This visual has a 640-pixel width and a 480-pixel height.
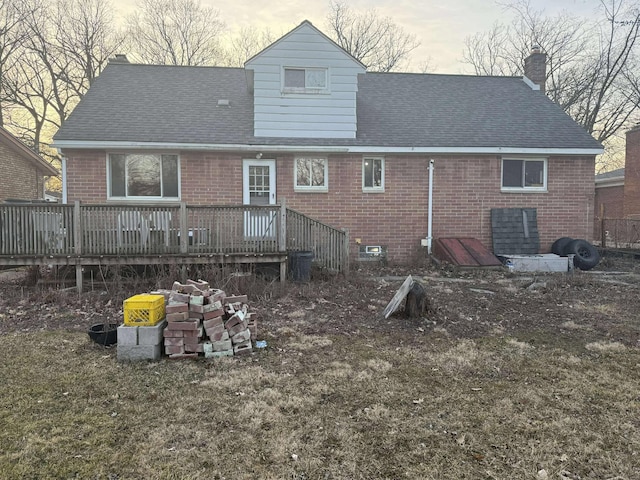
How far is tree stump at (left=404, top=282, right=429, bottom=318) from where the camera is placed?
6117mm

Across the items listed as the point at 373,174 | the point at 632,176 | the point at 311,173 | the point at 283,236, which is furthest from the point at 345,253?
the point at 632,176

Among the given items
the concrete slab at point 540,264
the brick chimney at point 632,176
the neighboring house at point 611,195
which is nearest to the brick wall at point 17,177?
the concrete slab at point 540,264

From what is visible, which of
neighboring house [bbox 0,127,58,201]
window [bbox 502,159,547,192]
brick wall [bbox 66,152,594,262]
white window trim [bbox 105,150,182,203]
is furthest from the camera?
neighboring house [bbox 0,127,58,201]

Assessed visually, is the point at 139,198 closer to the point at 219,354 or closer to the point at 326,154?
the point at 326,154

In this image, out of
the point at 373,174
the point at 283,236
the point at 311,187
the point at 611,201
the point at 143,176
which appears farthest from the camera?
the point at 611,201

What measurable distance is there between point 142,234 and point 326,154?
17.7 ft

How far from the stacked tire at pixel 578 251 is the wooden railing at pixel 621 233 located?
3029mm

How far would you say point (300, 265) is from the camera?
27.7 ft

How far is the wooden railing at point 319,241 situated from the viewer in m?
8.75

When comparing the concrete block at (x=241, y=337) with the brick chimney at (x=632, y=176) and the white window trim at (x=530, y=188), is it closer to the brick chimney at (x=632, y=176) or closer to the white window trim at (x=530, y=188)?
the white window trim at (x=530, y=188)

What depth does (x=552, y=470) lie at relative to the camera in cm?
263

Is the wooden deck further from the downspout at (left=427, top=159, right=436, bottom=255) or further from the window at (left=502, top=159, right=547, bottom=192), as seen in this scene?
the window at (left=502, top=159, right=547, bottom=192)

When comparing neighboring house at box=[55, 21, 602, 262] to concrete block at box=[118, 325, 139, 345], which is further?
neighboring house at box=[55, 21, 602, 262]

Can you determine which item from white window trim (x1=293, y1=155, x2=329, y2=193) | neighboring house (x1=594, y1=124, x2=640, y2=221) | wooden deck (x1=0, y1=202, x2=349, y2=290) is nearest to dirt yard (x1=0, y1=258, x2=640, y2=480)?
wooden deck (x1=0, y1=202, x2=349, y2=290)
